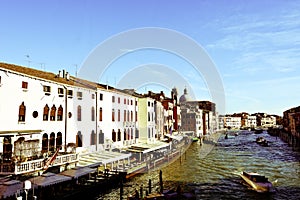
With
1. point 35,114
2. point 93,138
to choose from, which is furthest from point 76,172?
point 93,138

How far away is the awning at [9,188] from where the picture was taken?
1740 centimetres

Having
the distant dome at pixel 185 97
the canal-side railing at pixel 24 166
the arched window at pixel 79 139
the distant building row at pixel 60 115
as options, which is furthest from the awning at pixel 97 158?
the distant dome at pixel 185 97

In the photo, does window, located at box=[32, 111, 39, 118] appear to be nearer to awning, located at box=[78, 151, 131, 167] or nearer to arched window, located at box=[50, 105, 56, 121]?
arched window, located at box=[50, 105, 56, 121]

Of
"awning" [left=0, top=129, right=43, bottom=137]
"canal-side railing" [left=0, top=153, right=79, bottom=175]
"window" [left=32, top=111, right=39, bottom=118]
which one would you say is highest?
"window" [left=32, top=111, right=39, bottom=118]

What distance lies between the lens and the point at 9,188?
703 inches

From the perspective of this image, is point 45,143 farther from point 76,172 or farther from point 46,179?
point 46,179

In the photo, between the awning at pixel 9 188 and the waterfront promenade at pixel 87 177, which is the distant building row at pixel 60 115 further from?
the awning at pixel 9 188

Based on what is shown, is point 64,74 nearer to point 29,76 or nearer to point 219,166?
point 29,76

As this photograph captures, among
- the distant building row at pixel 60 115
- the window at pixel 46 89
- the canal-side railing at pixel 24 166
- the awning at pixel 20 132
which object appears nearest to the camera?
the canal-side railing at pixel 24 166

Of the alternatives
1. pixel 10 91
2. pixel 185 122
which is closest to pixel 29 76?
pixel 10 91

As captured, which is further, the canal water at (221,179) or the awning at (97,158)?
the awning at (97,158)

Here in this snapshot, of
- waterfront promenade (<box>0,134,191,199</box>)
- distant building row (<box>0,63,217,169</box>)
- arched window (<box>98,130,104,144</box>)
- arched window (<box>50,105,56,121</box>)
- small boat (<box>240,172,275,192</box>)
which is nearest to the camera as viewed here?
waterfront promenade (<box>0,134,191,199</box>)

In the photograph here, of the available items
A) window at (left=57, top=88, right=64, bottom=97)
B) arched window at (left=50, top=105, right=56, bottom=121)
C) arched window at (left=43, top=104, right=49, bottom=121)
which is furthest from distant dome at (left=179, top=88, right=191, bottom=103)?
arched window at (left=43, top=104, right=49, bottom=121)

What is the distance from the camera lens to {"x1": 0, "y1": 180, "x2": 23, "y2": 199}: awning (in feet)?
57.1
